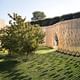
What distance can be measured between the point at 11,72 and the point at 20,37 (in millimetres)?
4885

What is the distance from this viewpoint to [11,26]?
77.5ft

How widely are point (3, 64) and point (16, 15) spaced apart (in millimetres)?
5176

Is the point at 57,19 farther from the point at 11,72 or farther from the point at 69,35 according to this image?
the point at 11,72

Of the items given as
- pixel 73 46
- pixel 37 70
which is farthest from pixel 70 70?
pixel 73 46

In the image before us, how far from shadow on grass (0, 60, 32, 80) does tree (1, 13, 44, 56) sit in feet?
5.53

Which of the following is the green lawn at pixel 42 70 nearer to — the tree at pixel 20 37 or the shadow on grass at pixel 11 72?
the shadow on grass at pixel 11 72

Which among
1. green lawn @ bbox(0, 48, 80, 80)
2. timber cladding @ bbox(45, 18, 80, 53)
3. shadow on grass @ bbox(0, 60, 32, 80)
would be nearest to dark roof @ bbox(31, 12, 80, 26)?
timber cladding @ bbox(45, 18, 80, 53)

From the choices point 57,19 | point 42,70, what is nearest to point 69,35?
point 57,19

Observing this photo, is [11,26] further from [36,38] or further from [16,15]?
[36,38]

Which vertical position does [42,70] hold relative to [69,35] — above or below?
below

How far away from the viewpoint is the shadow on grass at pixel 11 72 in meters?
17.2

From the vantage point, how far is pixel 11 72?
18.9m

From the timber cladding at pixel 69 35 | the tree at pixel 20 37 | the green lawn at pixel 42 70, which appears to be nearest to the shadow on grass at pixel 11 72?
the green lawn at pixel 42 70

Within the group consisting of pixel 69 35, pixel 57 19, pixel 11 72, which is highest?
pixel 57 19
